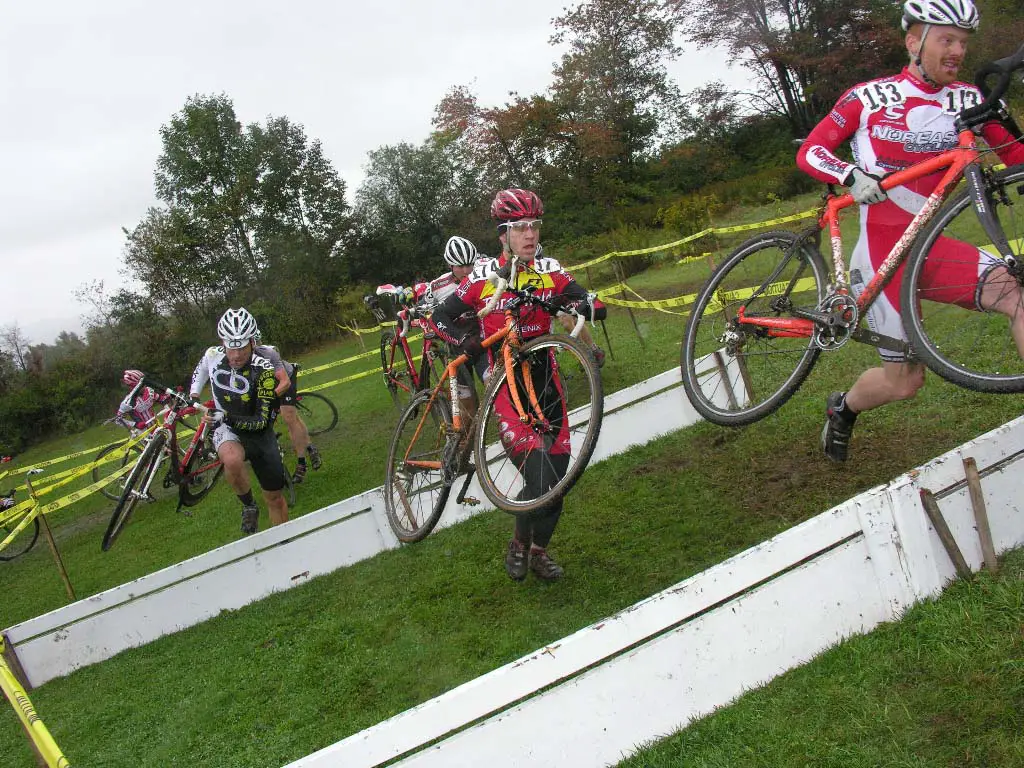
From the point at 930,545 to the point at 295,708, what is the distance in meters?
3.59

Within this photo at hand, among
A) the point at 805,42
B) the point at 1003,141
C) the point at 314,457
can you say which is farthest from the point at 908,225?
the point at 805,42

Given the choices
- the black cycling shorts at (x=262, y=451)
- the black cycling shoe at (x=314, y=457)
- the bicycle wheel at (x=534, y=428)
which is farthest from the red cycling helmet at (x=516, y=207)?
the black cycling shoe at (x=314, y=457)

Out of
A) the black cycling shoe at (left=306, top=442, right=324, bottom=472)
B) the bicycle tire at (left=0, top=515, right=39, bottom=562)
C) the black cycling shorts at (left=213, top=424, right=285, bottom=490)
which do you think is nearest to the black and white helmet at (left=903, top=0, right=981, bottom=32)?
the black cycling shorts at (left=213, top=424, right=285, bottom=490)

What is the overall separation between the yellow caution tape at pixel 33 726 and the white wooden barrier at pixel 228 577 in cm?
203

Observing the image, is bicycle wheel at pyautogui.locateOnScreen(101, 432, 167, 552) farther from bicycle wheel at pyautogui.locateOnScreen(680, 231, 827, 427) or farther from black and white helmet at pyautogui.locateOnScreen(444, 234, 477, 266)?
bicycle wheel at pyautogui.locateOnScreen(680, 231, 827, 427)

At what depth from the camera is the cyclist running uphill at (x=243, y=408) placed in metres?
6.62

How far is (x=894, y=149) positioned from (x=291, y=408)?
7.67 metres

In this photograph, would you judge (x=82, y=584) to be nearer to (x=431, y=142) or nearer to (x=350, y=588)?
(x=350, y=588)

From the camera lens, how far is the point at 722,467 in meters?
5.70

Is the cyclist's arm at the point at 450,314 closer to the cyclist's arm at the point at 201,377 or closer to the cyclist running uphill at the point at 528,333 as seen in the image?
the cyclist running uphill at the point at 528,333

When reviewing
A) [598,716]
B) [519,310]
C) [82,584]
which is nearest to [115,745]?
[598,716]

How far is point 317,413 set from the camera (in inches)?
491

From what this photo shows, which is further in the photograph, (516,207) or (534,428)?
(516,207)

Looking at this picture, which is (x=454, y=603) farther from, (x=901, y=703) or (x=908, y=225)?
(x=908, y=225)
